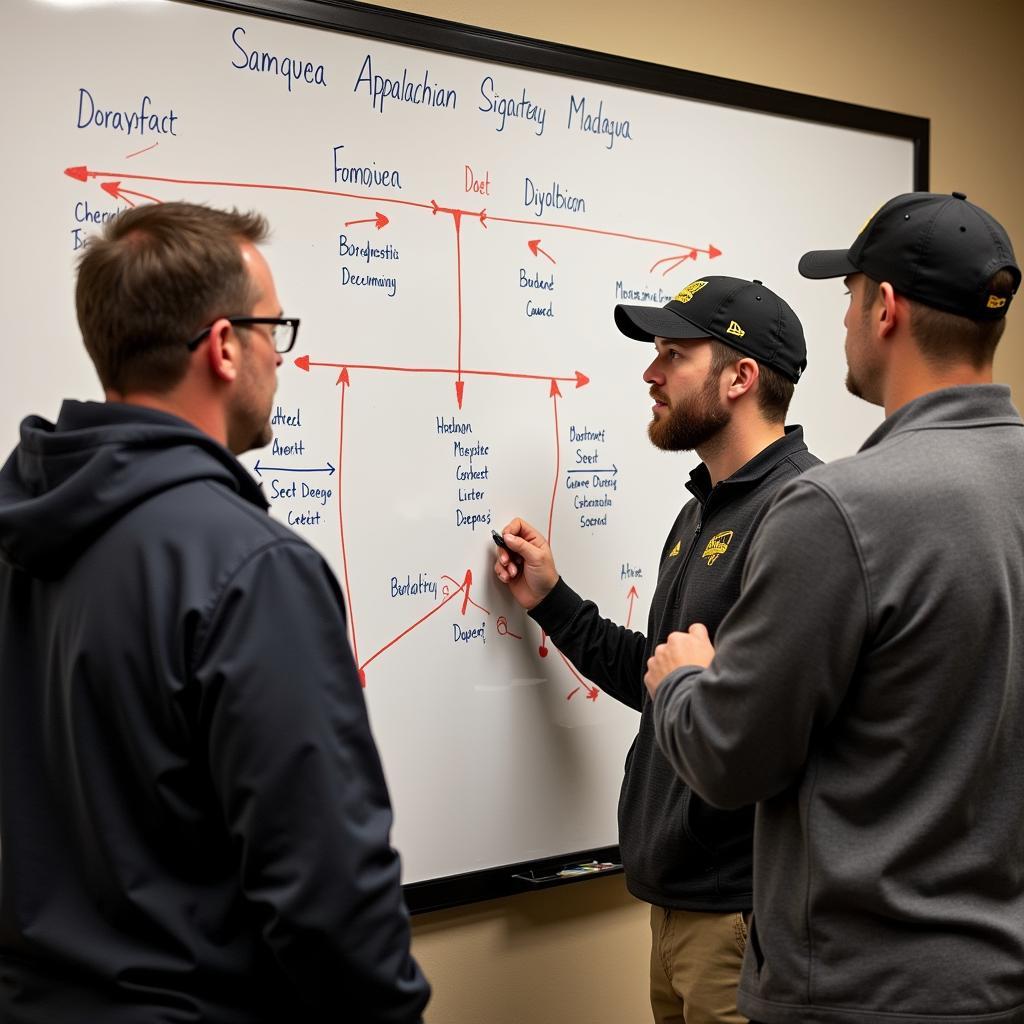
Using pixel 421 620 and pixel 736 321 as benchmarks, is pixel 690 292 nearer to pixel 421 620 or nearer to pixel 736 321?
pixel 736 321

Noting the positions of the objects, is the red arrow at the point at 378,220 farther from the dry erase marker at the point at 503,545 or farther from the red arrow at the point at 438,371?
the dry erase marker at the point at 503,545

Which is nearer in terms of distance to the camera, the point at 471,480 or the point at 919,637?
the point at 919,637

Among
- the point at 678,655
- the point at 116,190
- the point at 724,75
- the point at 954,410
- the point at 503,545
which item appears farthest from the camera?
the point at 724,75

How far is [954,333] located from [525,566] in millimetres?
935

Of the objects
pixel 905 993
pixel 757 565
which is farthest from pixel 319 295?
pixel 905 993

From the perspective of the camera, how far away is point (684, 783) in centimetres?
183

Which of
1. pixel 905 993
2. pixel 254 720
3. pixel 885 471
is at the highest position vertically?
pixel 885 471

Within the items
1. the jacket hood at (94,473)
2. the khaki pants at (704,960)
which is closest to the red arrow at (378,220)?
the jacket hood at (94,473)

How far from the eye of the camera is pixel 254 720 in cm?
102

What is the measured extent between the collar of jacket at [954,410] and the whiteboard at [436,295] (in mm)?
892

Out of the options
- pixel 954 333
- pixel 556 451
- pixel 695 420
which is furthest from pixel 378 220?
pixel 954 333

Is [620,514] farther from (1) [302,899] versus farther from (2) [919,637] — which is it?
(1) [302,899]

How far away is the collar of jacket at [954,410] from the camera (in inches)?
54.8

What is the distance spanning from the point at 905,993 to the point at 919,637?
1.33 feet
